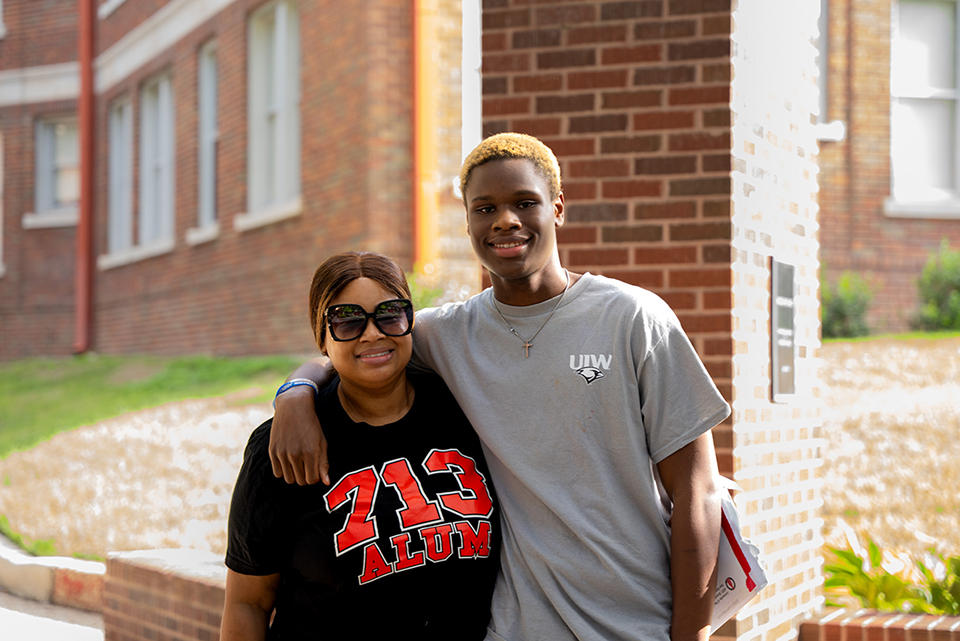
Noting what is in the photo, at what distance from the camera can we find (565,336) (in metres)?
2.35

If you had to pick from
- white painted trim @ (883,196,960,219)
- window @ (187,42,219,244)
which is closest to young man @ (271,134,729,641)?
white painted trim @ (883,196,960,219)

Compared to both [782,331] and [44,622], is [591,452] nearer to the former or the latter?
[782,331]

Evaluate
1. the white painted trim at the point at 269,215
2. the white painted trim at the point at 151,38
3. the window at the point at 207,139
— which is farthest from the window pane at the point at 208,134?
the white painted trim at the point at 269,215

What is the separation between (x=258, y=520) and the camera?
7.64 feet

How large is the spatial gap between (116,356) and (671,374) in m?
14.9

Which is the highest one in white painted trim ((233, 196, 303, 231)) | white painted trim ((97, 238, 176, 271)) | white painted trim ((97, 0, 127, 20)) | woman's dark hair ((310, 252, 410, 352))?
white painted trim ((97, 0, 127, 20))

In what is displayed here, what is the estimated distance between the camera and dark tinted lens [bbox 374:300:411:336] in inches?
94.3

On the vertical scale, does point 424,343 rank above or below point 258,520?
above

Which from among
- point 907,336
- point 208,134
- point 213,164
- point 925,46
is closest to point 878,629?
point 907,336

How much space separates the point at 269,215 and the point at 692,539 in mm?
10018

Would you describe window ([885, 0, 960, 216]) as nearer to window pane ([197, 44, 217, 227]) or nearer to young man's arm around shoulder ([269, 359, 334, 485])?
window pane ([197, 44, 217, 227])

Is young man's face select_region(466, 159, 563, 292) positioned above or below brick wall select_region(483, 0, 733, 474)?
below

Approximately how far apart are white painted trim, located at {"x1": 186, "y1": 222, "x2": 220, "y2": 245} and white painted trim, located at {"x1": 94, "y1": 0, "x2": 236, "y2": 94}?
2606mm

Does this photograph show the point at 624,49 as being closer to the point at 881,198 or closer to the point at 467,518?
the point at 467,518
